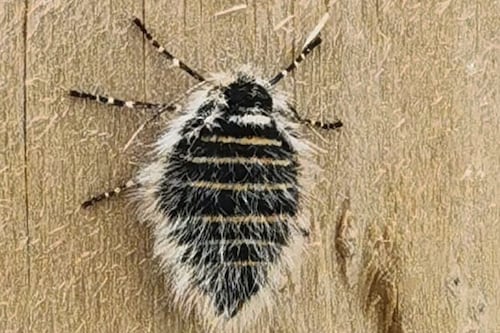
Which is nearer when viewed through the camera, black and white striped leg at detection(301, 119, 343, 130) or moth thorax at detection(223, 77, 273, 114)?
moth thorax at detection(223, 77, 273, 114)

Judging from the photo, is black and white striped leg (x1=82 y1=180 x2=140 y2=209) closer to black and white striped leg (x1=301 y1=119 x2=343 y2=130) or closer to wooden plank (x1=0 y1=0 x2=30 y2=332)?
wooden plank (x1=0 y1=0 x2=30 y2=332)

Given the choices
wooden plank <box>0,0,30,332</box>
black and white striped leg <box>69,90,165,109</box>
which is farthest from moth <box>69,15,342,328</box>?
wooden plank <box>0,0,30,332</box>

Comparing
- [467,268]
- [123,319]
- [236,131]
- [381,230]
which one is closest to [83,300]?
[123,319]

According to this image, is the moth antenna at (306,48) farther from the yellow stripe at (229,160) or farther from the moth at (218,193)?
the yellow stripe at (229,160)

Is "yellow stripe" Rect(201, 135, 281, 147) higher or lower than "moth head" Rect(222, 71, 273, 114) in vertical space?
lower

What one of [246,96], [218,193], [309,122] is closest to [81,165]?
[218,193]

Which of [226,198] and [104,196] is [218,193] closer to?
[226,198]

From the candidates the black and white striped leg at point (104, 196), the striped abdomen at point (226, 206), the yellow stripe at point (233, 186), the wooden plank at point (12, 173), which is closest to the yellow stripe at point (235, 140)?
the striped abdomen at point (226, 206)

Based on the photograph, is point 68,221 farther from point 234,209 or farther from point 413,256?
point 413,256
